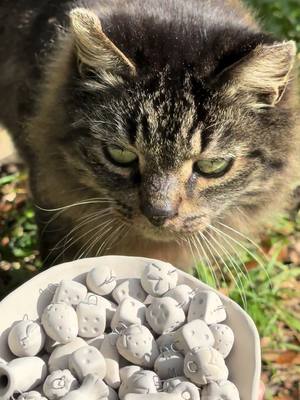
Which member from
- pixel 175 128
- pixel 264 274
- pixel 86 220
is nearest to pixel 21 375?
pixel 175 128

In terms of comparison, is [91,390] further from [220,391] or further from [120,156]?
[120,156]

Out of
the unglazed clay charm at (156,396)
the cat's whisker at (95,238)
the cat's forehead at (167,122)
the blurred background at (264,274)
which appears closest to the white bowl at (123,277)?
the unglazed clay charm at (156,396)

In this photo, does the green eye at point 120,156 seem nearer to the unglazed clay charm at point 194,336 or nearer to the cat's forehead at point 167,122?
the cat's forehead at point 167,122

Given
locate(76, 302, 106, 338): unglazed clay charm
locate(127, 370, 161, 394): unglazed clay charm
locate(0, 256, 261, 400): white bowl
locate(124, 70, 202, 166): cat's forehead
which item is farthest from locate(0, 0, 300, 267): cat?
locate(127, 370, 161, 394): unglazed clay charm

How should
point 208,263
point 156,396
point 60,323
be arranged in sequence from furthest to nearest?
point 208,263
point 60,323
point 156,396

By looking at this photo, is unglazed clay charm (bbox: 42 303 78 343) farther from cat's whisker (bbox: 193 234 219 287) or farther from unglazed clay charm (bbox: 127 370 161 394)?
cat's whisker (bbox: 193 234 219 287)

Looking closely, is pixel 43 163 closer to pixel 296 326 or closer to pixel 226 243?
pixel 226 243
